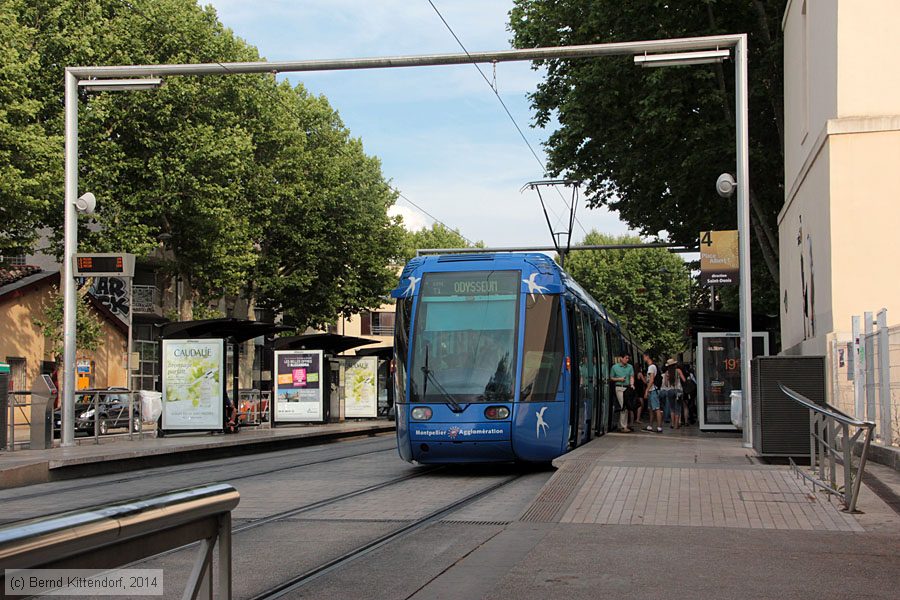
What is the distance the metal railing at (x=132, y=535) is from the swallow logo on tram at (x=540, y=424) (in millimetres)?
10902

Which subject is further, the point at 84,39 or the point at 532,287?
the point at 84,39

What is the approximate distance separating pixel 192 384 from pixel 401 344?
10.3m

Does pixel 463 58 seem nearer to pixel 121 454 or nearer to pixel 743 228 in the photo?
pixel 743 228

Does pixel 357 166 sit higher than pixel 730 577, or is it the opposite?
pixel 357 166

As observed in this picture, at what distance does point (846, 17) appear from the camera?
17016 millimetres

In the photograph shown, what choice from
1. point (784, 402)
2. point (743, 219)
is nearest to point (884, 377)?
point (784, 402)

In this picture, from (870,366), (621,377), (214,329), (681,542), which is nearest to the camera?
(681,542)

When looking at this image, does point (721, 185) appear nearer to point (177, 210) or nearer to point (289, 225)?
point (177, 210)

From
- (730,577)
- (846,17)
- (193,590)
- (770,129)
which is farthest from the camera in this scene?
(770,129)

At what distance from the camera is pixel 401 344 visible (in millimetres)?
14594

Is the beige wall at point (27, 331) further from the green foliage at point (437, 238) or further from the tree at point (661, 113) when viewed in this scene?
the green foliage at point (437, 238)

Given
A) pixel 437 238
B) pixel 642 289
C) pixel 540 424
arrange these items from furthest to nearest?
1. pixel 437 238
2. pixel 642 289
3. pixel 540 424

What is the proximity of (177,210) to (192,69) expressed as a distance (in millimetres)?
21057

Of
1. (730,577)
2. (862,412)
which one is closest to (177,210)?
(862,412)
